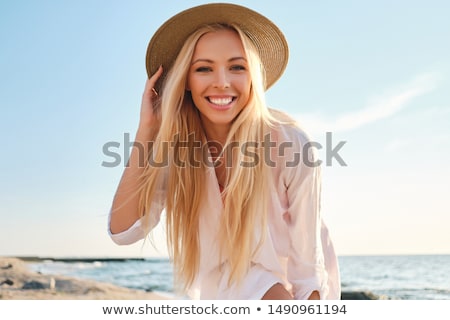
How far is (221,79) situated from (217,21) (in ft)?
1.26

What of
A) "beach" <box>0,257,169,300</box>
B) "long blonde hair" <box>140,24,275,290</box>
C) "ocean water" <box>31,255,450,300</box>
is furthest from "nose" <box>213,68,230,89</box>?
"ocean water" <box>31,255,450,300</box>

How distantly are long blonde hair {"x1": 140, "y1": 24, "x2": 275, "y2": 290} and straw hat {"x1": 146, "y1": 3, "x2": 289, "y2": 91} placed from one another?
66 millimetres

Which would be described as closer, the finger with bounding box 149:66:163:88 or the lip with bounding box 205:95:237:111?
the lip with bounding box 205:95:237:111

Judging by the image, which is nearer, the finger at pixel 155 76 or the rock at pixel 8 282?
the finger at pixel 155 76

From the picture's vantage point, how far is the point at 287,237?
306 cm

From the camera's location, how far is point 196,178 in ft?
10.6

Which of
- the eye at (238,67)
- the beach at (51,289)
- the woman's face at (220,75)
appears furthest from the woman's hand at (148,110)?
the beach at (51,289)

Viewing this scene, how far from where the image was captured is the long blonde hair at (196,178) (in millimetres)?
3037

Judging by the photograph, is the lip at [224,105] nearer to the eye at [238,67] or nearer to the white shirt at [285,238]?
the eye at [238,67]

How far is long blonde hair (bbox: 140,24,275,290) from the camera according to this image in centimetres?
304

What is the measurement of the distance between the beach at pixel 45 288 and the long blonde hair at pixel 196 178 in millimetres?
7564

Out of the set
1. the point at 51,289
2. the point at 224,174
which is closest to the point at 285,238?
the point at 224,174

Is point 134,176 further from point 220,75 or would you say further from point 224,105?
point 220,75

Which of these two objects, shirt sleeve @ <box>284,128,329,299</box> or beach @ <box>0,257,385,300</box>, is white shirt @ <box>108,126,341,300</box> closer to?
shirt sleeve @ <box>284,128,329,299</box>
